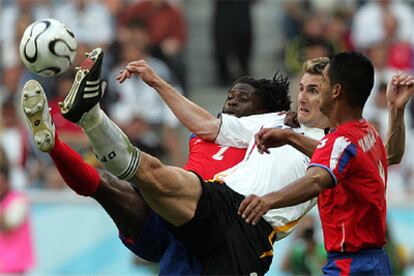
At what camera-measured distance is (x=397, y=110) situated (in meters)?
7.70

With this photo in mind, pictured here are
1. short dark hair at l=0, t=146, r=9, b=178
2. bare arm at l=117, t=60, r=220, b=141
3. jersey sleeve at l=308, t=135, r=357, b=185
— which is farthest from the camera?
short dark hair at l=0, t=146, r=9, b=178

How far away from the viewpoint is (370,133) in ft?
22.8

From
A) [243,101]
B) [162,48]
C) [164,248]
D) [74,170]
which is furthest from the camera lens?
[162,48]

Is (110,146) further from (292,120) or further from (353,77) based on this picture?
(292,120)

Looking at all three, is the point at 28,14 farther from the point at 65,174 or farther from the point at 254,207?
the point at 254,207

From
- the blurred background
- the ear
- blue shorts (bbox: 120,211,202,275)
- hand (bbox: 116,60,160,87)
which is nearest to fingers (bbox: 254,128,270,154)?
the ear

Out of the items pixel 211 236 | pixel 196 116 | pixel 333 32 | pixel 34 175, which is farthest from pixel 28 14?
pixel 211 236

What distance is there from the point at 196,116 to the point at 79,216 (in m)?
5.15

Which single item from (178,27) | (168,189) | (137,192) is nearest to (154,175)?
(168,189)

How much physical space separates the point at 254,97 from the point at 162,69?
18.5 ft

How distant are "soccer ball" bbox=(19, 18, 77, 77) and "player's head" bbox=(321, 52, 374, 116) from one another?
5.11ft

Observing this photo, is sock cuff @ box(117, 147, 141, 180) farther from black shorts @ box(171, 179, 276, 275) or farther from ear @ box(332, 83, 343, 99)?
ear @ box(332, 83, 343, 99)

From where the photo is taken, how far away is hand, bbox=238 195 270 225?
6.20 m

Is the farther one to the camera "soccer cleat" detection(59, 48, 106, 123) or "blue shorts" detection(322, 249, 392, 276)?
"blue shorts" detection(322, 249, 392, 276)
